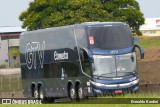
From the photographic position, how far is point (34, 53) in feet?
132

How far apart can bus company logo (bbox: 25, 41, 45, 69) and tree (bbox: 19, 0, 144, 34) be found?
19.4 metres

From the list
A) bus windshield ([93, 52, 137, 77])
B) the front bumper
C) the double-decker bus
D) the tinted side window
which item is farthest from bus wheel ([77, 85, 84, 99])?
the tinted side window

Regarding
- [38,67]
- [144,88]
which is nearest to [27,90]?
[38,67]

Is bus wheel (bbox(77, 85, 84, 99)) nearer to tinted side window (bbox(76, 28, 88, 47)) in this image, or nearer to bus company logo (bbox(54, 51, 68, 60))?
bus company logo (bbox(54, 51, 68, 60))

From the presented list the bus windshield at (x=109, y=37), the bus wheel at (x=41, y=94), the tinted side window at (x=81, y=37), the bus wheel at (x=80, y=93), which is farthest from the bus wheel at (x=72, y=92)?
the bus wheel at (x=41, y=94)

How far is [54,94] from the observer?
38.6 metres

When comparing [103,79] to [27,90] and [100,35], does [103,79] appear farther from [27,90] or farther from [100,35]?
[27,90]

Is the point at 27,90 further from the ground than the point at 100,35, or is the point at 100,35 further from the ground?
the point at 100,35

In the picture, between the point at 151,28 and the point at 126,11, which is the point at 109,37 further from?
the point at 151,28

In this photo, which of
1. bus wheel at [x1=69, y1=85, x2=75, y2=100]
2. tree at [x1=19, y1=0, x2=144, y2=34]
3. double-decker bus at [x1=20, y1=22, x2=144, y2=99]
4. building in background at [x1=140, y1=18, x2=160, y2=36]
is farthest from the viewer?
building in background at [x1=140, y1=18, x2=160, y2=36]

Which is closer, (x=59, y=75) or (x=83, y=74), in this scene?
(x=83, y=74)

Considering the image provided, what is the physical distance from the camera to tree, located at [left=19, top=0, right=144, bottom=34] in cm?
6125

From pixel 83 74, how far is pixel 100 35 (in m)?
1.98

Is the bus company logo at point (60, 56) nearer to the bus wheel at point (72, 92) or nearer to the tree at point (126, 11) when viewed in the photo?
the bus wheel at point (72, 92)
